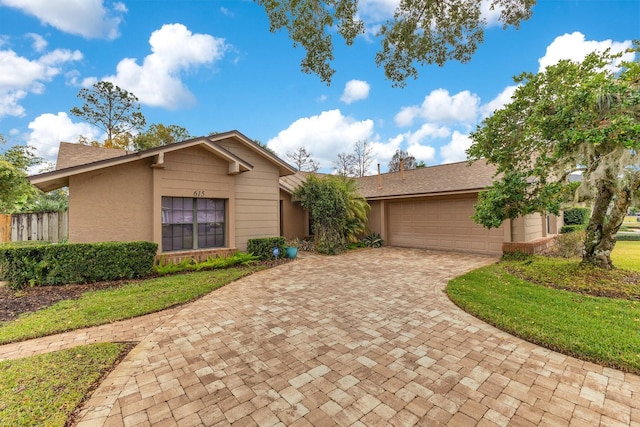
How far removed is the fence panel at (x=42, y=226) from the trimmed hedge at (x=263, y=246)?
6.69m

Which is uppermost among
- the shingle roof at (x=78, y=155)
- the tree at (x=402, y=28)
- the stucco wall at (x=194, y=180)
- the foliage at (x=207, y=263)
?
the tree at (x=402, y=28)

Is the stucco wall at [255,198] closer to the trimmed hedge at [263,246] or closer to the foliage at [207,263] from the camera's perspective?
the trimmed hedge at [263,246]

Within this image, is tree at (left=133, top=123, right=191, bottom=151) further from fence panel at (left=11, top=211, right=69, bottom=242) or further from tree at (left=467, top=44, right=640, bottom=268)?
tree at (left=467, top=44, right=640, bottom=268)

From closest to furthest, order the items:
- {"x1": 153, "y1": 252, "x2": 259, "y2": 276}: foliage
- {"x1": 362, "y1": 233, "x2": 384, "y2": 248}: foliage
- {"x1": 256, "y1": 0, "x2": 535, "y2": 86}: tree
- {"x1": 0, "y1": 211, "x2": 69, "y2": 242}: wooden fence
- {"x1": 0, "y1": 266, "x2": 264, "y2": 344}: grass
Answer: {"x1": 0, "y1": 266, "x2": 264, "y2": 344}: grass
{"x1": 256, "y1": 0, "x2": 535, "y2": 86}: tree
{"x1": 153, "y1": 252, "x2": 259, "y2": 276}: foliage
{"x1": 0, "y1": 211, "x2": 69, "y2": 242}: wooden fence
{"x1": 362, "y1": 233, "x2": 384, "y2": 248}: foliage

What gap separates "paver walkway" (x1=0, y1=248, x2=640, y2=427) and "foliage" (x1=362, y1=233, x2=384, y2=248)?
7955 mm

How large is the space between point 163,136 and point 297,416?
92.0 ft

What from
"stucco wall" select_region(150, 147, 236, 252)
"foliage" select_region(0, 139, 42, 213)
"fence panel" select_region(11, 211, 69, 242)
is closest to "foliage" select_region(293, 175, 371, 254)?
"stucco wall" select_region(150, 147, 236, 252)

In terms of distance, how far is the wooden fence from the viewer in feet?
31.6

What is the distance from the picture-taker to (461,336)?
3709 millimetres

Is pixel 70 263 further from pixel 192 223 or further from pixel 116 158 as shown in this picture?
pixel 192 223

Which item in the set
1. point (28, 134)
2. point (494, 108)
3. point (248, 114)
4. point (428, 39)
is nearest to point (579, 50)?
point (494, 108)

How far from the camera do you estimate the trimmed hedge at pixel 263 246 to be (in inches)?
357

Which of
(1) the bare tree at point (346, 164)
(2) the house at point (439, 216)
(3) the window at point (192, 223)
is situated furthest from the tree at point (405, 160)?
(3) the window at point (192, 223)

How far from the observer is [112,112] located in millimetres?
22797
